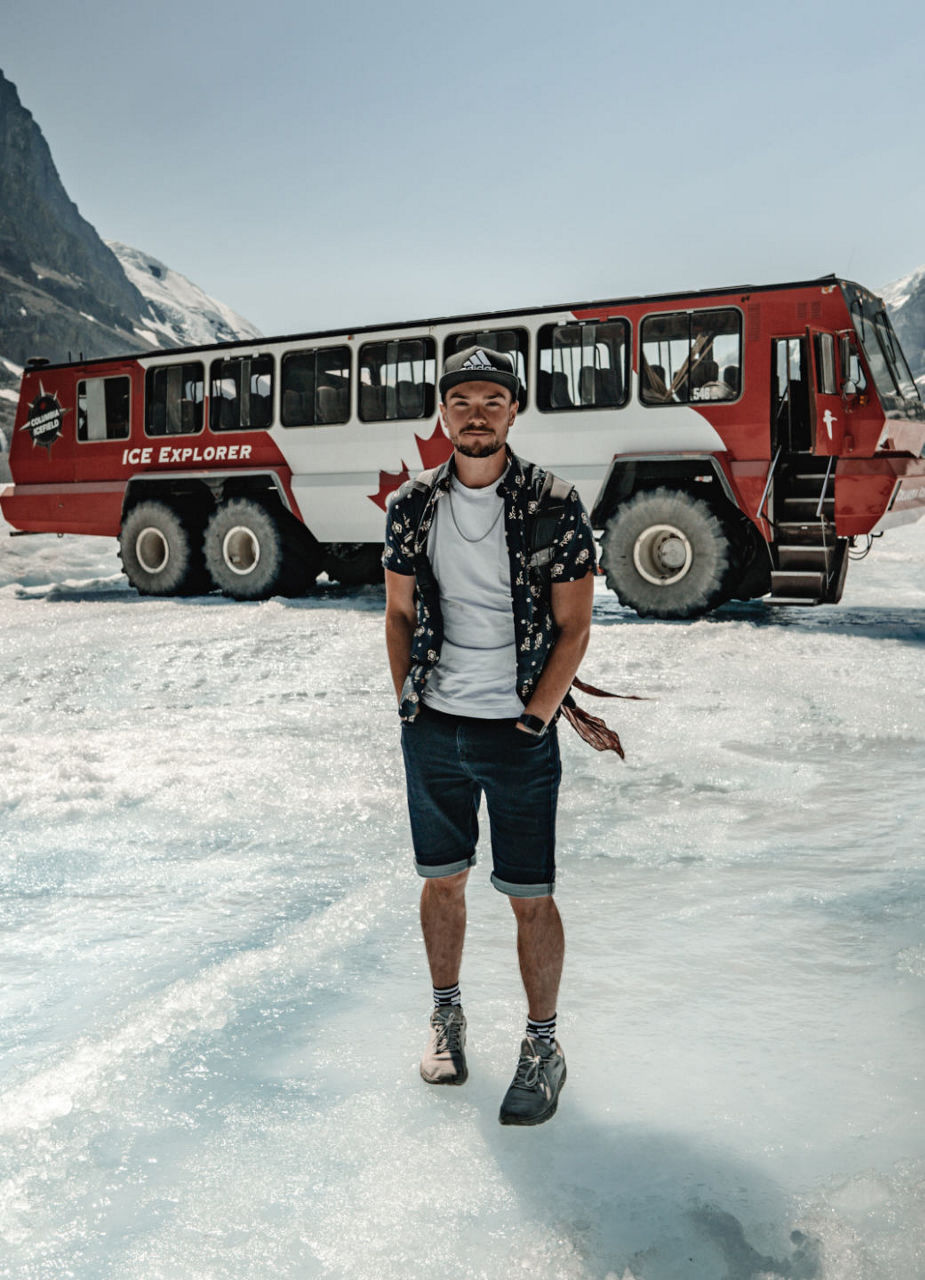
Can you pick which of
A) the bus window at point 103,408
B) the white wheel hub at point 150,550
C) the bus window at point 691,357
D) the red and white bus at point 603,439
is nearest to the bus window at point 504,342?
the red and white bus at point 603,439

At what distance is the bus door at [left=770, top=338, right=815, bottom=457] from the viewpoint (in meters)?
9.03

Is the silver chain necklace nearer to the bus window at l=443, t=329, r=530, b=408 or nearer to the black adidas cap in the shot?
the black adidas cap

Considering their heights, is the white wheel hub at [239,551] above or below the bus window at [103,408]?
below

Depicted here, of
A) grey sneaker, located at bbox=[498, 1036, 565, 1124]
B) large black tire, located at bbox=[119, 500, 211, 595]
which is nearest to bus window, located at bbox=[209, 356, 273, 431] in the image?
large black tire, located at bbox=[119, 500, 211, 595]

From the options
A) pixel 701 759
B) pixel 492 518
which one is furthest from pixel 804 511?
pixel 492 518

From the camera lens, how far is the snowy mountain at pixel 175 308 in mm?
91875

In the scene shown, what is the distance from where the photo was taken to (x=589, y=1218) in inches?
84.0

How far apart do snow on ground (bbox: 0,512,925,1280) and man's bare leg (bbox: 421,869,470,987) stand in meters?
0.24

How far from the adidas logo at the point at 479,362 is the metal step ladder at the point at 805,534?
6.92m

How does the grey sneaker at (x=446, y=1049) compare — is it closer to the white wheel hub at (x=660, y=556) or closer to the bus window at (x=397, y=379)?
the white wheel hub at (x=660, y=556)

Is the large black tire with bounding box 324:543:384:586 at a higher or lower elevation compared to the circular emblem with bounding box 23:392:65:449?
lower

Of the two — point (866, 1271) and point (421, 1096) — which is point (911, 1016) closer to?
point (866, 1271)

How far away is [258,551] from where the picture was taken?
37.9ft

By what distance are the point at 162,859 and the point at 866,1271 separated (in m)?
2.94
